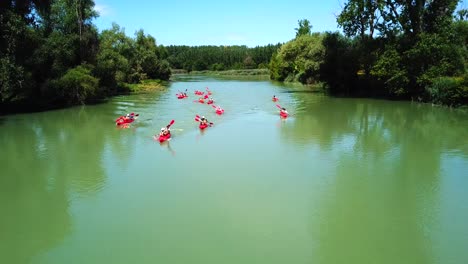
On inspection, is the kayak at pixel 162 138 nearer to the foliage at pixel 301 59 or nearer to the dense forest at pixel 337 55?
the dense forest at pixel 337 55

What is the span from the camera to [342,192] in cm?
1212

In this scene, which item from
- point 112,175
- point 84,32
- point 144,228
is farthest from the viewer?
point 84,32

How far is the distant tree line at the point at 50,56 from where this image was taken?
1048 inches

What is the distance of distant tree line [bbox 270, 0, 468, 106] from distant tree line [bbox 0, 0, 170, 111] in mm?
22262

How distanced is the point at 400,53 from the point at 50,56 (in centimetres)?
2807

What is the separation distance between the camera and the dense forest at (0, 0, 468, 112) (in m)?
28.8

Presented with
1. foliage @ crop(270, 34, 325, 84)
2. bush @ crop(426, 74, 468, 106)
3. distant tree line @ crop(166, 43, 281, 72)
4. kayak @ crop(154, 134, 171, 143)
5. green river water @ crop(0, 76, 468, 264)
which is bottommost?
green river water @ crop(0, 76, 468, 264)

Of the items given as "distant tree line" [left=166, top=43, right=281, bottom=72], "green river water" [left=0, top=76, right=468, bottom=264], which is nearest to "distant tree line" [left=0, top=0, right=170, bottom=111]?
"green river water" [left=0, top=76, right=468, bottom=264]

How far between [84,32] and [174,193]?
2734 centimetres

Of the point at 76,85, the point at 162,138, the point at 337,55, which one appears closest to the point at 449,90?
the point at 337,55

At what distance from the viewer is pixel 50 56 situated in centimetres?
3123

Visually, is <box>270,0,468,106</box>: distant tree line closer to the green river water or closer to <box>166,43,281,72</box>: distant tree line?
the green river water

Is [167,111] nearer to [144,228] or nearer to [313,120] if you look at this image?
[313,120]

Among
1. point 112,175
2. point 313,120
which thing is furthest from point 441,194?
point 313,120
